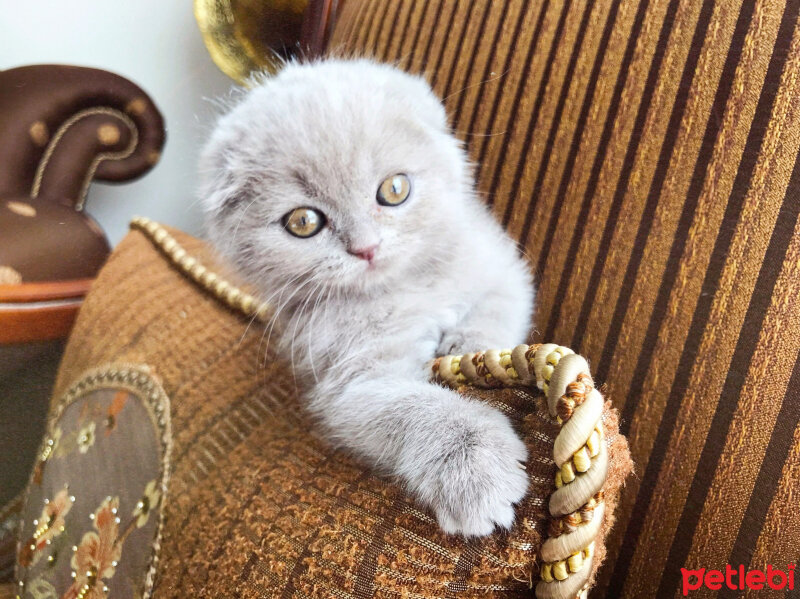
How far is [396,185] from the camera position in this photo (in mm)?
520

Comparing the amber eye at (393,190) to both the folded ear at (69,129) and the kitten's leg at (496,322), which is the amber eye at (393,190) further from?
the folded ear at (69,129)

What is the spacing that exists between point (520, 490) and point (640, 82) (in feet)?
1.59

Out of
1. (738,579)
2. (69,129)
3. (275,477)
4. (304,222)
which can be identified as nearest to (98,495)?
(275,477)

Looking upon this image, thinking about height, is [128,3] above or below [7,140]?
above

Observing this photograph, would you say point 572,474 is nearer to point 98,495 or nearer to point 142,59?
point 98,495

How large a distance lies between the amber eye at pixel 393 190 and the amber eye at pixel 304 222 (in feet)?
0.22

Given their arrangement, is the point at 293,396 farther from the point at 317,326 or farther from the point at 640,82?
the point at 640,82

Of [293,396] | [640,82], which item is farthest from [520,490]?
[640,82]

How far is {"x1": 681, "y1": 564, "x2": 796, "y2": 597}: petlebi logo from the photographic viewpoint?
1.24 ft

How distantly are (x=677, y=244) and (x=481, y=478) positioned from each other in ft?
1.11

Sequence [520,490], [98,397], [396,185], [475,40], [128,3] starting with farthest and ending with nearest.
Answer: [128,3] < [475,40] < [98,397] < [396,185] < [520,490]

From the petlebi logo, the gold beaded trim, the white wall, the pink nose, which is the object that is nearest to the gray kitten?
the pink nose

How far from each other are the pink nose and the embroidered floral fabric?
293mm

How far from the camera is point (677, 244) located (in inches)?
19.8
